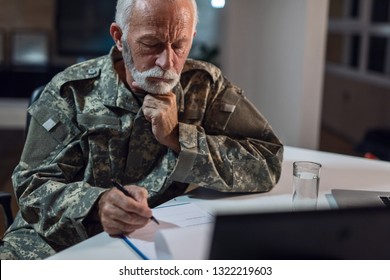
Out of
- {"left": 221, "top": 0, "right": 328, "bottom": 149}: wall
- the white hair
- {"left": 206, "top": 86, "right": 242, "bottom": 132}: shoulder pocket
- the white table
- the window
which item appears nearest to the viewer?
the white table

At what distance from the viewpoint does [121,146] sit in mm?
1434

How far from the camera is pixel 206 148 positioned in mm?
1391

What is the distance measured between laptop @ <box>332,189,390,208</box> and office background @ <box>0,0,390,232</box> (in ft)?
5.23

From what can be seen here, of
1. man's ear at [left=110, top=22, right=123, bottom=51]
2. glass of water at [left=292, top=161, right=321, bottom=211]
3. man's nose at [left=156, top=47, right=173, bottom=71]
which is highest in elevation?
man's ear at [left=110, top=22, right=123, bottom=51]

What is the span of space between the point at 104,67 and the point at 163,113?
23 cm

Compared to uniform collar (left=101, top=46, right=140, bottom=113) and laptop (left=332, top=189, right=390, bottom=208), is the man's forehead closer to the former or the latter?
uniform collar (left=101, top=46, right=140, bottom=113)

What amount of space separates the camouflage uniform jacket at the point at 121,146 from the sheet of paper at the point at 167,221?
8 cm

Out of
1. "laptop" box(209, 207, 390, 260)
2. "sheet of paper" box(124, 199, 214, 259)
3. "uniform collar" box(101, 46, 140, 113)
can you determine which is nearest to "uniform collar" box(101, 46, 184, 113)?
"uniform collar" box(101, 46, 140, 113)

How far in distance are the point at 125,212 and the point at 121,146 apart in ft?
1.20

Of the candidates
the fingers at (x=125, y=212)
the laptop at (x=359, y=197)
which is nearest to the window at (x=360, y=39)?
the laptop at (x=359, y=197)

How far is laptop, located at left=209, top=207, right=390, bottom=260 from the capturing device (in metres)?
0.67

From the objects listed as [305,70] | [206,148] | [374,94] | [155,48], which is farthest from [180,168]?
[374,94]
